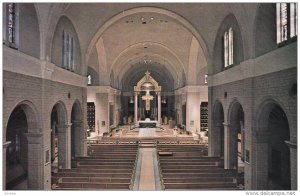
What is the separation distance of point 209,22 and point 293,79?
9055 mm

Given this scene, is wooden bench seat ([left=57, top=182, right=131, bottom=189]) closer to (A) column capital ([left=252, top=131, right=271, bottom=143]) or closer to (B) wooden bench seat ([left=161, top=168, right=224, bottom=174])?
(B) wooden bench seat ([left=161, top=168, right=224, bottom=174])

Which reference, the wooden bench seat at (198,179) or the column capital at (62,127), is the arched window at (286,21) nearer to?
the wooden bench seat at (198,179)

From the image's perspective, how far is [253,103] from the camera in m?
11.9

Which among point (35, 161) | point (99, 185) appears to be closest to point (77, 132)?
point (35, 161)

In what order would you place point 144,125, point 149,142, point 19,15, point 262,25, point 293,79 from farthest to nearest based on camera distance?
point 144,125 < point 149,142 < point 262,25 < point 19,15 < point 293,79

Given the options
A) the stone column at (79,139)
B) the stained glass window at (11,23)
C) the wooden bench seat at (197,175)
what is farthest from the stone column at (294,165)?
the stone column at (79,139)

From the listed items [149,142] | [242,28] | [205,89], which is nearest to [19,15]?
[242,28]

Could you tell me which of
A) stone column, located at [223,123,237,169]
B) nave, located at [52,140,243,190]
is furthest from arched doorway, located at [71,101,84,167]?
stone column, located at [223,123,237,169]

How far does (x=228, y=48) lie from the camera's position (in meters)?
16.0

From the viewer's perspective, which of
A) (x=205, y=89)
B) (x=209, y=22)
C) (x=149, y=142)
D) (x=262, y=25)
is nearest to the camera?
(x=262, y=25)

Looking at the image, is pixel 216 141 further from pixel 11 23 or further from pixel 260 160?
pixel 11 23

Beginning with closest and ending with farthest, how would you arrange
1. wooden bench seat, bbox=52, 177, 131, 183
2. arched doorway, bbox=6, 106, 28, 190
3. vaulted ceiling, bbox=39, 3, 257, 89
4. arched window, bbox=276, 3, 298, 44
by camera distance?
arched window, bbox=276, 3, 298, 44, wooden bench seat, bbox=52, 177, 131, 183, vaulted ceiling, bbox=39, 3, 257, 89, arched doorway, bbox=6, 106, 28, 190

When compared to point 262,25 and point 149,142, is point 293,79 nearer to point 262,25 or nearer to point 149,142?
point 262,25

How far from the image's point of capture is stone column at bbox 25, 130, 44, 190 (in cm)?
1174
